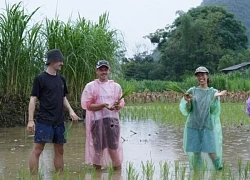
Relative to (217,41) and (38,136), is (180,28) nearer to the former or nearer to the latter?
(217,41)

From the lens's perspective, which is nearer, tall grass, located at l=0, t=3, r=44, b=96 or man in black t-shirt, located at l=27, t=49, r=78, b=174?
man in black t-shirt, located at l=27, t=49, r=78, b=174

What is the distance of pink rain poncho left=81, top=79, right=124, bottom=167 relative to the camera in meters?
7.30

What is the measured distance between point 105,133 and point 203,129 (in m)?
1.21

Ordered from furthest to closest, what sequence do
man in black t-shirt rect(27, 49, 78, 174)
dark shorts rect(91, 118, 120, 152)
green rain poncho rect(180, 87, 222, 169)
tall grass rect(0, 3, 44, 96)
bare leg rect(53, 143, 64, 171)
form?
tall grass rect(0, 3, 44, 96)
dark shorts rect(91, 118, 120, 152)
green rain poncho rect(180, 87, 222, 169)
bare leg rect(53, 143, 64, 171)
man in black t-shirt rect(27, 49, 78, 174)

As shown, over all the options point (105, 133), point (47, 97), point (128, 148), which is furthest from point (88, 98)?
point (128, 148)

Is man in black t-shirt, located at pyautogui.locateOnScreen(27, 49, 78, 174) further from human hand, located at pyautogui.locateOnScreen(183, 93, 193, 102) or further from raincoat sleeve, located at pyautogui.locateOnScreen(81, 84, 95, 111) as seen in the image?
human hand, located at pyautogui.locateOnScreen(183, 93, 193, 102)

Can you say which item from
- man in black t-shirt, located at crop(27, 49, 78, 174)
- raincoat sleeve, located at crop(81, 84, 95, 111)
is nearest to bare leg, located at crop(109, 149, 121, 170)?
raincoat sleeve, located at crop(81, 84, 95, 111)

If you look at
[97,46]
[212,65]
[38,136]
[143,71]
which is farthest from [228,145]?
[143,71]

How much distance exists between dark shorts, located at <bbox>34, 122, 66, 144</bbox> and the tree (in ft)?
159

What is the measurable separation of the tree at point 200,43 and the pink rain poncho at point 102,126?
157 feet

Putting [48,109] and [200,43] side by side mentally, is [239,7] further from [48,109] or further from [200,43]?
[48,109]

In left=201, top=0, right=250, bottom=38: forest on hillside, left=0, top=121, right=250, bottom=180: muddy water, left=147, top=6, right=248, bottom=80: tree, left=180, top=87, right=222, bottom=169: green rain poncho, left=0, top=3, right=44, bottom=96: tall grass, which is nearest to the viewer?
left=180, top=87, right=222, bottom=169: green rain poncho

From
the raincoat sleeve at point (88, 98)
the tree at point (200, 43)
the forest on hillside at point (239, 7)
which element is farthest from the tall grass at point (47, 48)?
the forest on hillside at point (239, 7)

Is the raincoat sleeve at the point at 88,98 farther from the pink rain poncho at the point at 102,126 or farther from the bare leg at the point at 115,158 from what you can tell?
the bare leg at the point at 115,158
